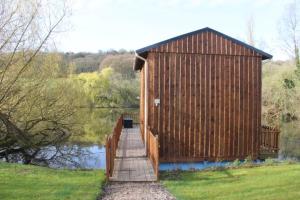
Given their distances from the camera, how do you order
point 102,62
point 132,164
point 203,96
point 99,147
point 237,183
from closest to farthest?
point 237,183, point 132,164, point 203,96, point 99,147, point 102,62

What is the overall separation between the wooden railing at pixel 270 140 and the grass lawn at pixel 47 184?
7.16 meters

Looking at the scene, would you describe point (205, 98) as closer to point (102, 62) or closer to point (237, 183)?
point (237, 183)

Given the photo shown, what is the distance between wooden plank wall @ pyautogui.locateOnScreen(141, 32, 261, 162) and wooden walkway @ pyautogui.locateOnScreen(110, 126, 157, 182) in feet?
3.37

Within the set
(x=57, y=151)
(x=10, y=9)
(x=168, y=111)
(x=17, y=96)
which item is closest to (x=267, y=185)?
(x=168, y=111)

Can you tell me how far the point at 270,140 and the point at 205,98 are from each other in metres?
3.66

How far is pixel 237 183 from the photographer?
8648 millimetres

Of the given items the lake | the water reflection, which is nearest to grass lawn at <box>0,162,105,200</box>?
the lake

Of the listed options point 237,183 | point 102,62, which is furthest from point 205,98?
point 102,62

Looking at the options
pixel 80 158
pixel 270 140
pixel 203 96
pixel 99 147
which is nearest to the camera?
pixel 203 96

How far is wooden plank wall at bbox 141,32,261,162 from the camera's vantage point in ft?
40.5

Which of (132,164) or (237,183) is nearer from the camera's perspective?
(237,183)

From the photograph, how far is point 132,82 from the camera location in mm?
55156

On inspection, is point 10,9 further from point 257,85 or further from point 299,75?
point 299,75

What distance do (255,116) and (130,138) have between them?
685 centimetres
